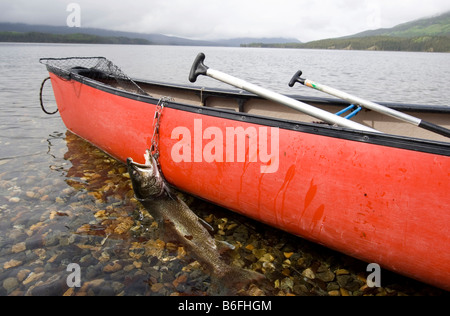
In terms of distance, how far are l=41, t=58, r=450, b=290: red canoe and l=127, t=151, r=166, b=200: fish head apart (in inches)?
7.2

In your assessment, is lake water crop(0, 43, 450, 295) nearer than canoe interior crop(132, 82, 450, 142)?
Yes

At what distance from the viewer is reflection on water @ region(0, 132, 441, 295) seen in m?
3.57

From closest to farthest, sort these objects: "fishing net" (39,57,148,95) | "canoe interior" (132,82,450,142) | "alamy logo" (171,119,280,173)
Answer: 1. "alamy logo" (171,119,280,173)
2. "canoe interior" (132,82,450,142)
3. "fishing net" (39,57,148,95)

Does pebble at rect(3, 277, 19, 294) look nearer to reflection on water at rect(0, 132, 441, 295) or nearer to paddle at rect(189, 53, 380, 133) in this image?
reflection on water at rect(0, 132, 441, 295)

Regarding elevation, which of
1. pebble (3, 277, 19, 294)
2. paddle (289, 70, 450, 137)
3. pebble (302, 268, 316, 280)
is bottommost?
pebble (3, 277, 19, 294)

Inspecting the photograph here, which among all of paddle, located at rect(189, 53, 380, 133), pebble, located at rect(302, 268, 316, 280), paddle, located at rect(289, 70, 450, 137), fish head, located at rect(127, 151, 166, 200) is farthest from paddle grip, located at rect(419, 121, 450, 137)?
fish head, located at rect(127, 151, 166, 200)

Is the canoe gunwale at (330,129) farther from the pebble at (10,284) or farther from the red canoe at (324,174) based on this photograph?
the pebble at (10,284)

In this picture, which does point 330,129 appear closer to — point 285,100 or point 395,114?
point 285,100

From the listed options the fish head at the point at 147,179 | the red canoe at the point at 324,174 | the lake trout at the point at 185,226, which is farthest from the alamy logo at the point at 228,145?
the lake trout at the point at 185,226

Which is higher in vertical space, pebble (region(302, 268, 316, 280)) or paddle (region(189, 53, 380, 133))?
paddle (region(189, 53, 380, 133))

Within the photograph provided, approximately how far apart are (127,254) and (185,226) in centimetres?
93

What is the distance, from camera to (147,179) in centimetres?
480
